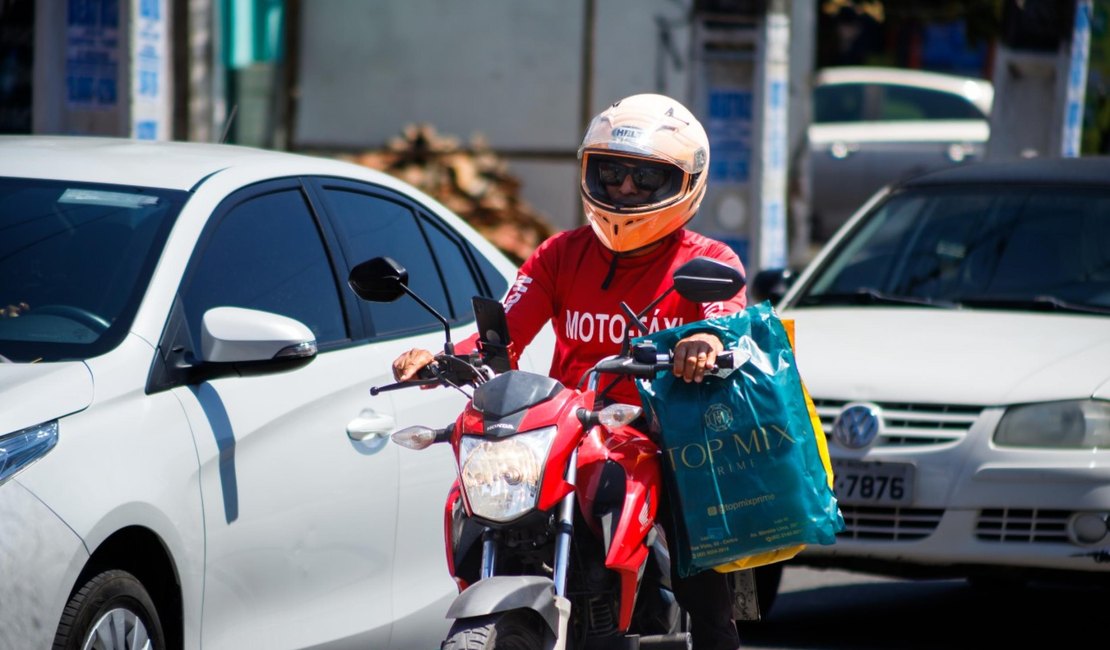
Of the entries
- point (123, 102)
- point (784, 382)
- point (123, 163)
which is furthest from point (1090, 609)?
point (123, 102)

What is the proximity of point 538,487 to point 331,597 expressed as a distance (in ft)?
3.77

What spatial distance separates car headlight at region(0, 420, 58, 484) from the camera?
12.6 ft

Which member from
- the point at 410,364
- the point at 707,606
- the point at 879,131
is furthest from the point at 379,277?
the point at 879,131

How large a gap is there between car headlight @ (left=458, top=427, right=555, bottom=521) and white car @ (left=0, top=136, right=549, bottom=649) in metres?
0.74

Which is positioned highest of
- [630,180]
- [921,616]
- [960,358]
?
[630,180]

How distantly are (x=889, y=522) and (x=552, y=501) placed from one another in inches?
113

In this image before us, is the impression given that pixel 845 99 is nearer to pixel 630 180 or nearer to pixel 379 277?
pixel 630 180

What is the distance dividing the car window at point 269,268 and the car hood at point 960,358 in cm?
220

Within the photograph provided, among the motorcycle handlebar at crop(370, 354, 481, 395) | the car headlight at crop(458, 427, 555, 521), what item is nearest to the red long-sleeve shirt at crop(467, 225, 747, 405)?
the motorcycle handlebar at crop(370, 354, 481, 395)

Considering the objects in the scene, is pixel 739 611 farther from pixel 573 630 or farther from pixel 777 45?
pixel 777 45

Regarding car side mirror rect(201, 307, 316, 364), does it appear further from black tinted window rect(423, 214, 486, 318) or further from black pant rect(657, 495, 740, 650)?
black tinted window rect(423, 214, 486, 318)

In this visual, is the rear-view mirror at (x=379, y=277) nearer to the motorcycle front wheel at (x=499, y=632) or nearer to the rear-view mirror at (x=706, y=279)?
the rear-view mirror at (x=706, y=279)

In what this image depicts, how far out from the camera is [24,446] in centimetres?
390

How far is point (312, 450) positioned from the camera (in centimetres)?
480
